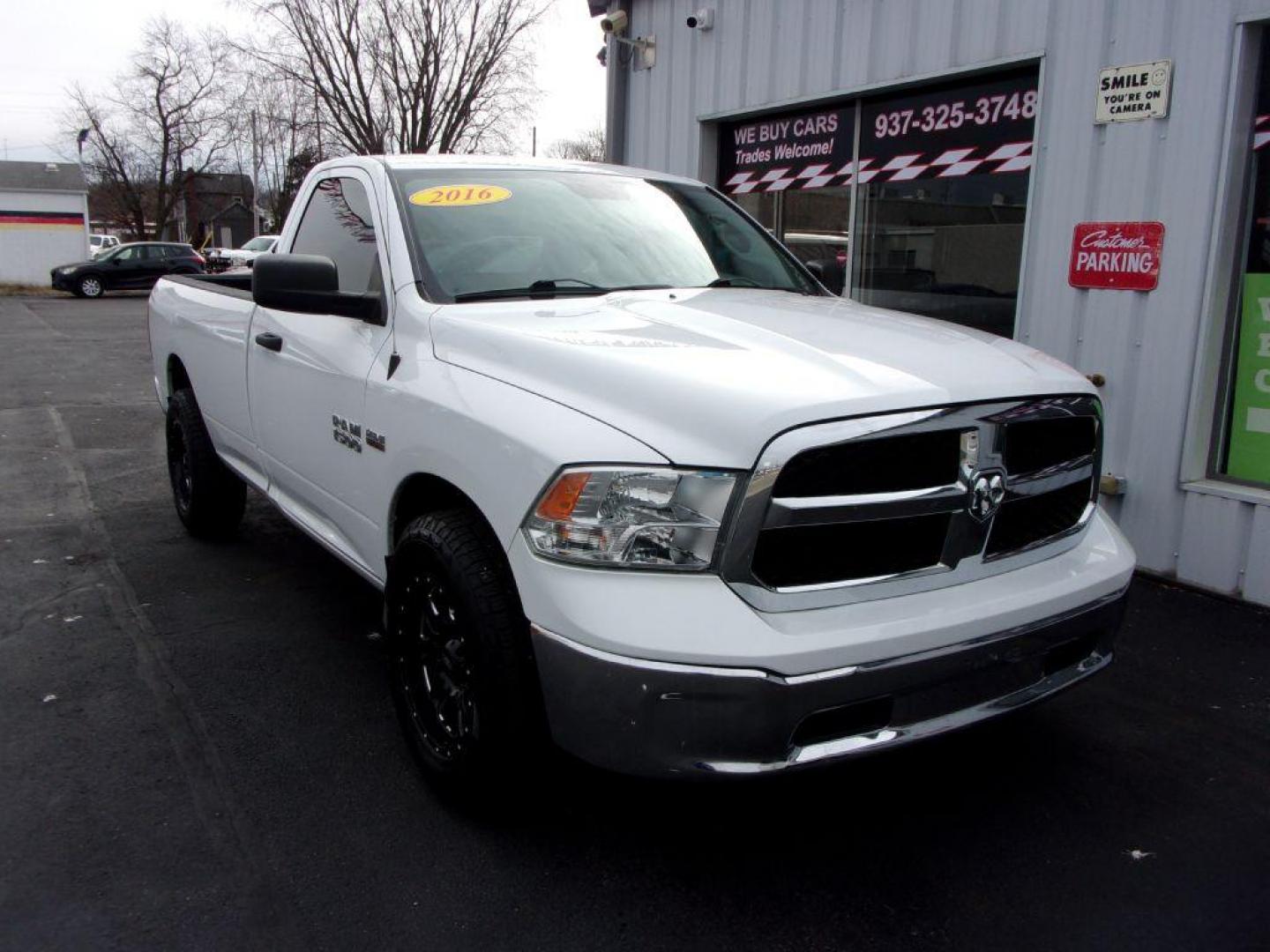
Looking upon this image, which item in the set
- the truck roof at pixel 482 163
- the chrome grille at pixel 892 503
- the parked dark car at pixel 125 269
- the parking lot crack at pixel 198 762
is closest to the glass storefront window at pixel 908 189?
the truck roof at pixel 482 163

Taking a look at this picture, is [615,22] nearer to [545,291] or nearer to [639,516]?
[545,291]

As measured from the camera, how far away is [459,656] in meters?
2.86

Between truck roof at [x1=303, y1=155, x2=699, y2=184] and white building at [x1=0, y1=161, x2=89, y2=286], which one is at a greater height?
white building at [x1=0, y1=161, x2=89, y2=286]

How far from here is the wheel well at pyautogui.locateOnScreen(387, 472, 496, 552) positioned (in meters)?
2.92

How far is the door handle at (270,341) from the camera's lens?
412 centimetres

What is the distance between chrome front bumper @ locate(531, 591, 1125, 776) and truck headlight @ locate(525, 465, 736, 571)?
221mm

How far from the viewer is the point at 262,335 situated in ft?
13.9

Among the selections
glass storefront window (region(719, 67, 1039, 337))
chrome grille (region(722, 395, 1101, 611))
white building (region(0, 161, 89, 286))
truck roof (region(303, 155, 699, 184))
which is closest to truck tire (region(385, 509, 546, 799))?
chrome grille (region(722, 395, 1101, 611))

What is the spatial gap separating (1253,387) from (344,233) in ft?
13.7

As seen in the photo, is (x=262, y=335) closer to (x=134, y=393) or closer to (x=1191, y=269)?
(x=1191, y=269)

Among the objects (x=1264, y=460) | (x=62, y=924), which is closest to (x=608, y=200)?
(x=62, y=924)

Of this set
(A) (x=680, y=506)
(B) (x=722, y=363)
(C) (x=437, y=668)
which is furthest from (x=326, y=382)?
(A) (x=680, y=506)

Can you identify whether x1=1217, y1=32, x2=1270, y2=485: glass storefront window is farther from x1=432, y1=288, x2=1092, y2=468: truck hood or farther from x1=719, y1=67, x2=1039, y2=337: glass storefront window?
x1=432, y1=288, x2=1092, y2=468: truck hood

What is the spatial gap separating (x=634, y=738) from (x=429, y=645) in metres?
0.90
